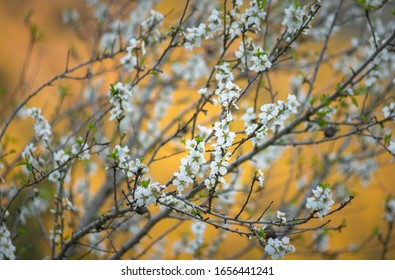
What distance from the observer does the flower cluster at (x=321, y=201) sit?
173 cm

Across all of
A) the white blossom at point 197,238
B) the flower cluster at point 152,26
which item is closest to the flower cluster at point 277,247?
the flower cluster at point 152,26

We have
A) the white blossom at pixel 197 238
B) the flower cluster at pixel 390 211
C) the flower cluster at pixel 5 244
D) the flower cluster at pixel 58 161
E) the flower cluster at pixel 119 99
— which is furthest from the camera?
the white blossom at pixel 197 238

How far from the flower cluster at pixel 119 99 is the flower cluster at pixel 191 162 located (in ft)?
1.65

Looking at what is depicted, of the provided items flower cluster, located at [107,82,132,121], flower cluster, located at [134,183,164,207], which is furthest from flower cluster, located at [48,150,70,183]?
flower cluster, located at [134,183,164,207]

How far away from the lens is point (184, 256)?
11.8ft

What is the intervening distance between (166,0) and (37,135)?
2788 millimetres

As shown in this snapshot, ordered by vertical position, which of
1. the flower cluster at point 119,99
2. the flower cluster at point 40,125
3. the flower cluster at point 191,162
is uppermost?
the flower cluster at point 40,125

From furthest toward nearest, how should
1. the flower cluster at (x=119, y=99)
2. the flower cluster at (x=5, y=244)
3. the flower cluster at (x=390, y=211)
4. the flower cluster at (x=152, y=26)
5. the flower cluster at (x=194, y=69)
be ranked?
the flower cluster at (x=194, y=69)
the flower cluster at (x=390, y=211)
the flower cluster at (x=152, y=26)
the flower cluster at (x=5, y=244)
the flower cluster at (x=119, y=99)

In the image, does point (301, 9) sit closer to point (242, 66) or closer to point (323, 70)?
point (242, 66)

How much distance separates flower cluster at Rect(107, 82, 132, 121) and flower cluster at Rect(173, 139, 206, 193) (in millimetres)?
504

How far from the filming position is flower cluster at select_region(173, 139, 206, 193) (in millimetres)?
1636

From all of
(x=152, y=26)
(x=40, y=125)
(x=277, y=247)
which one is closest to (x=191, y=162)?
(x=277, y=247)

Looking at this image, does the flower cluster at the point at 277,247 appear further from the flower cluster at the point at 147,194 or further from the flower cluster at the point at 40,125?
the flower cluster at the point at 40,125
